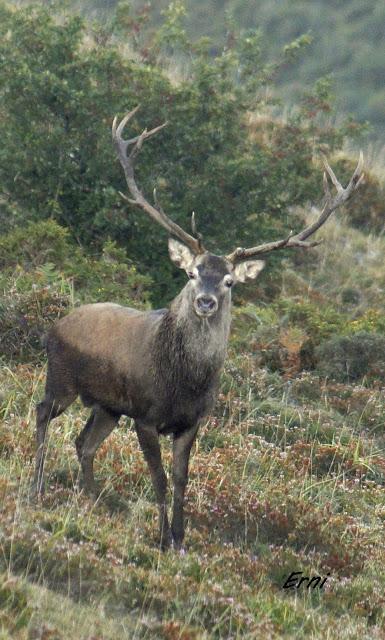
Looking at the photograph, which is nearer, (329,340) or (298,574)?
(298,574)

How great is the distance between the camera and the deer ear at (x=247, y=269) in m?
8.27

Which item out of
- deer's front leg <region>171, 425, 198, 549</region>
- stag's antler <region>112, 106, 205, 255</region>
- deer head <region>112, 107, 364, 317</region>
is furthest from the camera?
stag's antler <region>112, 106, 205, 255</region>

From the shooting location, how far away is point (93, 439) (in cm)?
842

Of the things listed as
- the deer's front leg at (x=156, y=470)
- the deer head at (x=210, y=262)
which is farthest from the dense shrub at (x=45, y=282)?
the deer's front leg at (x=156, y=470)

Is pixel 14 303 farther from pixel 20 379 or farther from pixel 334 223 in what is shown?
pixel 334 223

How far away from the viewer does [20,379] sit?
32.2 feet

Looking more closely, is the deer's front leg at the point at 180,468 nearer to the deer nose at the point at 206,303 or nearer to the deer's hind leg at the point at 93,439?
the deer's hind leg at the point at 93,439

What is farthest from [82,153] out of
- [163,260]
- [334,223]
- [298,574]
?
[298,574]

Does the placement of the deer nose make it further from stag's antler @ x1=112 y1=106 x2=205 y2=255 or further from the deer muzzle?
stag's antler @ x1=112 y1=106 x2=205 y2=255

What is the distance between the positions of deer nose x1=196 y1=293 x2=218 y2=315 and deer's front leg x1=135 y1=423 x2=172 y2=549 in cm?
79

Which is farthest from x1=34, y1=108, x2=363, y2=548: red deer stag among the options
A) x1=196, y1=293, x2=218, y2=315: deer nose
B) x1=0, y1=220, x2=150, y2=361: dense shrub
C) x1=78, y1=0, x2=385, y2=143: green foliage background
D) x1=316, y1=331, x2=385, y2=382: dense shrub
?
x1=78, y1=0, x2=385, y2=143: green foliage background

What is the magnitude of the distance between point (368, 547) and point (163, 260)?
663 cm

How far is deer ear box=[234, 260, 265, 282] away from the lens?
8273mm

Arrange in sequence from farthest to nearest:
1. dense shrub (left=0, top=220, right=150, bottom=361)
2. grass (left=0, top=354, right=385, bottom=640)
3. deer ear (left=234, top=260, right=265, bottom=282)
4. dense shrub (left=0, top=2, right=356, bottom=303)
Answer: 1. dense shrub (left=0, top=2, right=356, bottom=303)
2. dense shrub (left=0, top=220, right=150, bottom=361)
3. deer ear (left=234, top=260, right=265, bottom=282)
4. grass (left=0, top=354, right=385, bottom=640)
